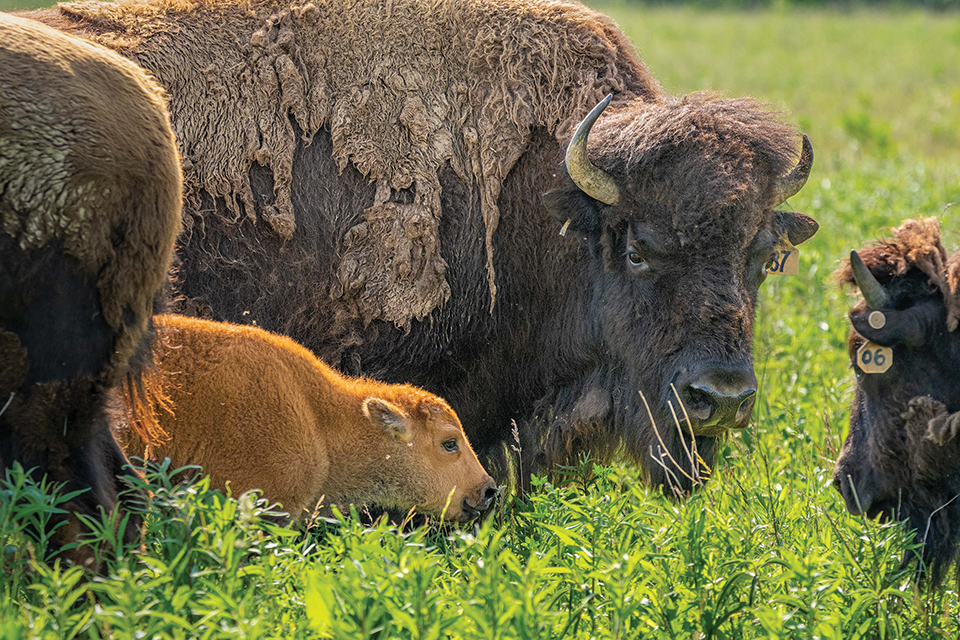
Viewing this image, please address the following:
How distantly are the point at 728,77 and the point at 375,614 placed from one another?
89.7ft

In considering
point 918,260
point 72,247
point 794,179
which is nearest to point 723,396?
point 918,260

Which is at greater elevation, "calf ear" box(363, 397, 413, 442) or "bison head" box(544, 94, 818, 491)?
"bison head" box(544, 94, 818, 491)

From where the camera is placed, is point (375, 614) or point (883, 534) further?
point (883, 534)

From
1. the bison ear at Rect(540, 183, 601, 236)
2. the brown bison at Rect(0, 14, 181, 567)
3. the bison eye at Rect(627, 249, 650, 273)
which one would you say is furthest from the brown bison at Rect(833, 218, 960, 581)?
the brown bison at Rect(0, 14, 181, 567)

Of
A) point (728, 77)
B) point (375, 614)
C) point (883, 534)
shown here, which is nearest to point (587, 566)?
point (375, 614)

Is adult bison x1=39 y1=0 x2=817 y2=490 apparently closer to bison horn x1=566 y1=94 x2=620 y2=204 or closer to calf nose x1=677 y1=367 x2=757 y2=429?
bison horn x1=566 y1=94 x2=620 y2=204

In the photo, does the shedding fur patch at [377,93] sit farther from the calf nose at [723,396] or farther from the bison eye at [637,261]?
the calf nose at [723,396]

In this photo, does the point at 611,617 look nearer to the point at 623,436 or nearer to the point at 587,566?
the point at 587,566

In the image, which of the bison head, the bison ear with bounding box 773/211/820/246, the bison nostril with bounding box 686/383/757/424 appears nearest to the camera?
the bison nostril with bounding box 686/383/757/424

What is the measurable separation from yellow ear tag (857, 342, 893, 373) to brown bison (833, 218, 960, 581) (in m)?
0.03

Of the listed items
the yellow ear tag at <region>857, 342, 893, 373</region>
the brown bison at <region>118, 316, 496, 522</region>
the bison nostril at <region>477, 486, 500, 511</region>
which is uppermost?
the yellow ear tag at <region>857, 342, 893, 373</region>

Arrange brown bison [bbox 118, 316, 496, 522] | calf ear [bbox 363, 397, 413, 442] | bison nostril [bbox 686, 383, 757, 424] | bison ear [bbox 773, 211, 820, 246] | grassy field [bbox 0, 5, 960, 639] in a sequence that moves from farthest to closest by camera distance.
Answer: bison ear [bbox 773, 211, 820, 246] → bison nostril [bbox 686, 383, 757, 424] → calf ear [bbox 363, 397, 413, 442] → brown bison [bbox 118, 316, 496, 522] → grassy field [bbox 0, 5, 960, 639]

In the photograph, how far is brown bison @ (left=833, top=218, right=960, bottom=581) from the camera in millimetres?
4172

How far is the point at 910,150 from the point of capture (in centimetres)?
1886
